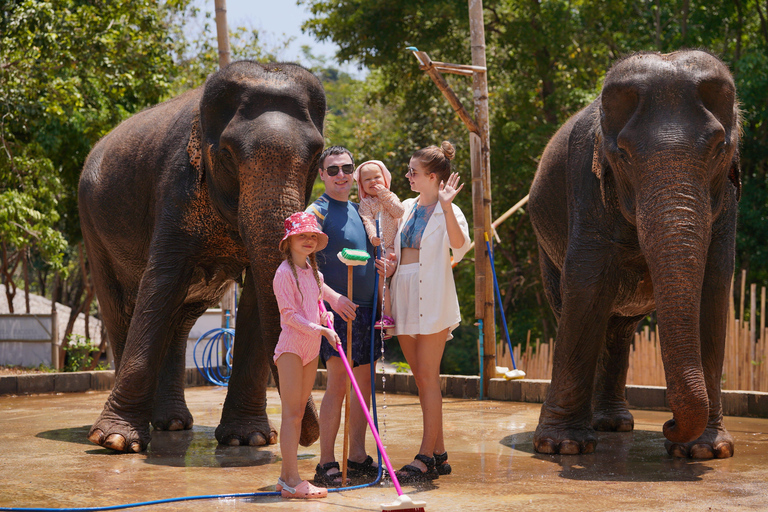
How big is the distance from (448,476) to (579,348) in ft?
5.15

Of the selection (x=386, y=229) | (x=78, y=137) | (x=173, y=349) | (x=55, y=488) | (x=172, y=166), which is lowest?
(x=55, y=488)

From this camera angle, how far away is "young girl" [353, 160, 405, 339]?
16.6ft

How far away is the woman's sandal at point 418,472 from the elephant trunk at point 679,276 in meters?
1.34

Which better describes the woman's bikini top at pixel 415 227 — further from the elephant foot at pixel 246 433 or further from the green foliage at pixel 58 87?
the green foliage at pixel 58 87

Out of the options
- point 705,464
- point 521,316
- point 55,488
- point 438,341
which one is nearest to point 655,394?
point 705,464

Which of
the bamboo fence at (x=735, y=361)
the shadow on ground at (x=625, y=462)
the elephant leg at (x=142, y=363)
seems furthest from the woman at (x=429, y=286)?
the bamboo fence at (x=735, y=361)

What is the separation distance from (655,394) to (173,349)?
4589 mm

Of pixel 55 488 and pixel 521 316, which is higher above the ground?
pixel 521 316

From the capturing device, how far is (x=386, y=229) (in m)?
5.22

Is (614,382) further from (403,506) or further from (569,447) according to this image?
(403,506)

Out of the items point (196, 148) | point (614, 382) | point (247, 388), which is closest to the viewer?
point (196, 148)

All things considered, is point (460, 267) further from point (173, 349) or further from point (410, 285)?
point (410, 285)

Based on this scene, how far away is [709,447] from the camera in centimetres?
568

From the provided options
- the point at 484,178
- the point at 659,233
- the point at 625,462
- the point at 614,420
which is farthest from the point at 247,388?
the point at 484,178
